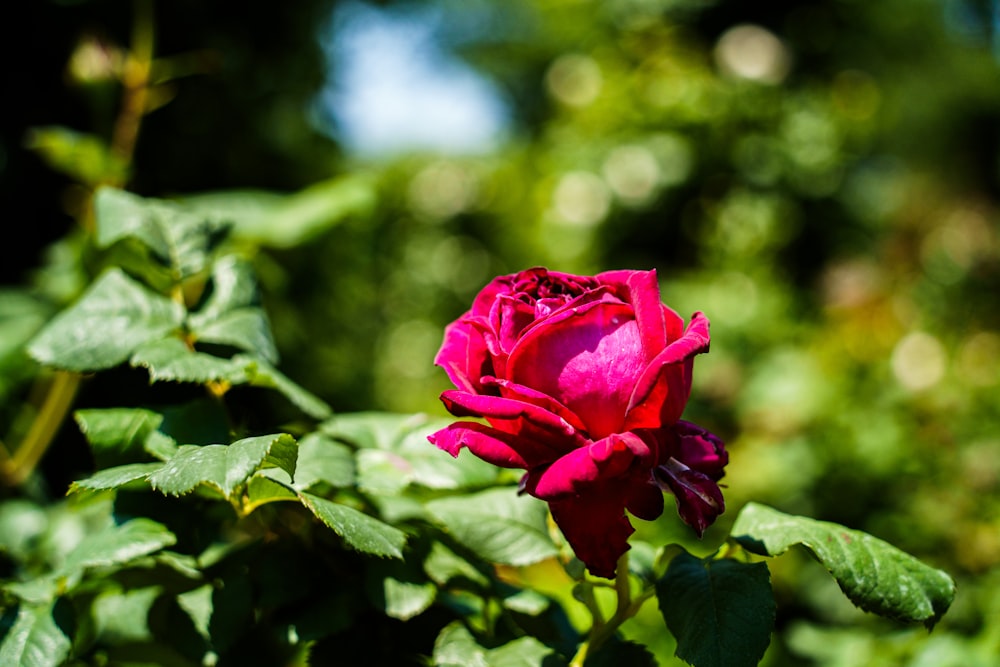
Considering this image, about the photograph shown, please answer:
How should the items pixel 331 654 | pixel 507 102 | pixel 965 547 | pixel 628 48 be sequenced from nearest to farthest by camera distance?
pixel 331 654 → pixel 965 547 → pixel 628 48 → pixel 507 102

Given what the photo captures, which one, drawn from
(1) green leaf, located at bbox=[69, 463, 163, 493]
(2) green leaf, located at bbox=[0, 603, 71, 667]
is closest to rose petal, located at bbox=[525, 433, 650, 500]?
(1) green leaf, located at bbox=[69, 463, 163, 493]

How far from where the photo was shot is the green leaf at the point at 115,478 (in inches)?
21.3

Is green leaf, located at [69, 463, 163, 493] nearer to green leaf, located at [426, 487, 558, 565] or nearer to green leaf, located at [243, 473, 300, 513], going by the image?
green leaf, located at [243, 473, 300, 513]

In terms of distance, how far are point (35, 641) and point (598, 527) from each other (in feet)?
1.53

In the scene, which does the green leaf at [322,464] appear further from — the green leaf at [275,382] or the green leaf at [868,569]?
the green leaf at [868,569]

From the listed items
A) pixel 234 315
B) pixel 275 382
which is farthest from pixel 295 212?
pixel 275 382

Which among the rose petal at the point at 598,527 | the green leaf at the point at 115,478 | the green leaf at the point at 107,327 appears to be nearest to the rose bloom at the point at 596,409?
the rose petal at the point at 598,527

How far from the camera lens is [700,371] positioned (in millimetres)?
2943

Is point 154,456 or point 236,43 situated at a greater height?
point 236,43

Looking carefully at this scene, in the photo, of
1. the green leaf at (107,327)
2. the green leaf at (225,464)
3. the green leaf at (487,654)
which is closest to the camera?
the green leaf at (225,464)

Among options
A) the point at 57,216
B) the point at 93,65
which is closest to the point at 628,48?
the point at 57,216

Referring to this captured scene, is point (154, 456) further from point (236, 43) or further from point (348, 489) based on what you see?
point (236, 43)

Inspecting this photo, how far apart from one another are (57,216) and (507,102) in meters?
14.3

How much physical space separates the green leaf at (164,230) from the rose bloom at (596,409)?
1.44 feet
